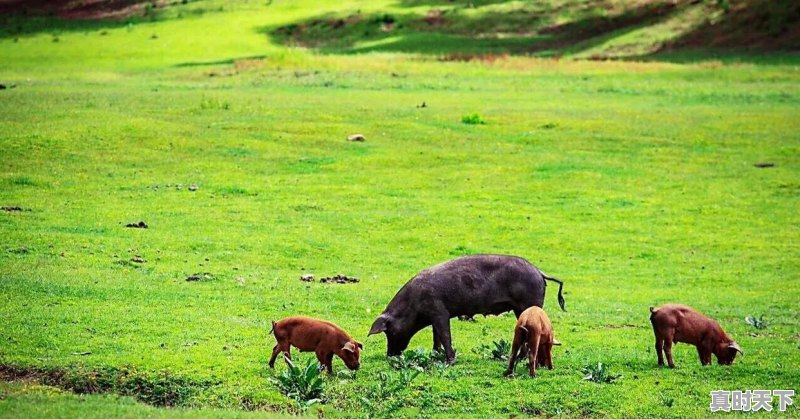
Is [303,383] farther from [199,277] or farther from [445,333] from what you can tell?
[199,277]

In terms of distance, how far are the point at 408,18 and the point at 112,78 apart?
1217 inches

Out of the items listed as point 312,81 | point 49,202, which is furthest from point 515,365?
point 312,81

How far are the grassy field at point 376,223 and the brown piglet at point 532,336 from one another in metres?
0.30

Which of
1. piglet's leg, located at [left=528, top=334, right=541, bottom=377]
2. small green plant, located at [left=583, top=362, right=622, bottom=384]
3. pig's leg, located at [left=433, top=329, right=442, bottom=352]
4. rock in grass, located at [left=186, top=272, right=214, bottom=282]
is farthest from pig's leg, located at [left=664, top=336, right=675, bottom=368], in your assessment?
rock in grass, located at [left=186, top=272, right=214, bottom=282]

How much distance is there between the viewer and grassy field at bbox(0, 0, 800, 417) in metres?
14.3

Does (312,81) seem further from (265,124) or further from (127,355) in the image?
(127,355)

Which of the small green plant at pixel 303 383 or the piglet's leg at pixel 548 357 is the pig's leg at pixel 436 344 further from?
the small green plant at pixel 303 383

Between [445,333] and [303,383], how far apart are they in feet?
8.29

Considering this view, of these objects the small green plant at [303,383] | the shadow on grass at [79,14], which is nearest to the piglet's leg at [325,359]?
the small green plant at [303,383]

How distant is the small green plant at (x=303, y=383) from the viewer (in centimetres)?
1349

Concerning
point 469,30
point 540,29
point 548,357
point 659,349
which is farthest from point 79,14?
point 659,349

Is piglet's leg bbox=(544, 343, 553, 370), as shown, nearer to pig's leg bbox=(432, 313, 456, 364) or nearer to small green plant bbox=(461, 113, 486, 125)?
pig's leg bbox=(432, 313, 456, 364)

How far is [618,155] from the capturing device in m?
35.3

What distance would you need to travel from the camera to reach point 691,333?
15164mm
